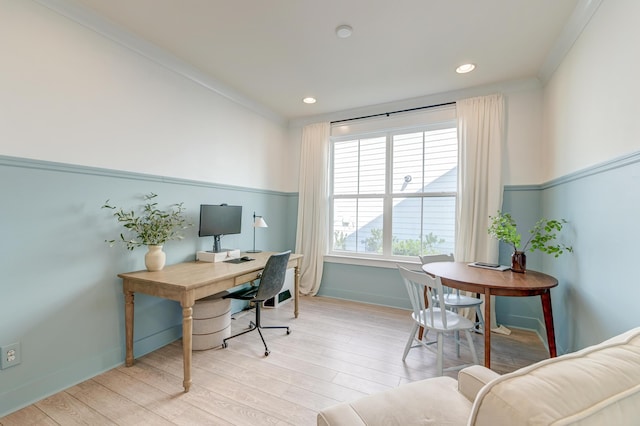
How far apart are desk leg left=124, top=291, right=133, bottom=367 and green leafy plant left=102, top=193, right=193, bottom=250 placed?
1.31 feet

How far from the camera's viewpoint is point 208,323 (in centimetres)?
243

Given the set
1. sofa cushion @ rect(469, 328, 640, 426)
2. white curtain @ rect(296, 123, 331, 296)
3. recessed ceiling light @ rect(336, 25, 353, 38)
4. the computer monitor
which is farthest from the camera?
white curtain @ rect(296, 123, 331, 296)

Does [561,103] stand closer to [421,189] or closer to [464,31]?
[464,31]

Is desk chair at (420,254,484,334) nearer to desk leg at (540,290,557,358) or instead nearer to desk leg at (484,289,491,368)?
desk leg at (484,289,491,368)

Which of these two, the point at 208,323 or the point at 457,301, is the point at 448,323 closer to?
the point at 457,301

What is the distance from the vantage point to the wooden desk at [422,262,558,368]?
186 centimetres

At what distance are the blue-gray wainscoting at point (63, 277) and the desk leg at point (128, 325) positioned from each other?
0.24 feet

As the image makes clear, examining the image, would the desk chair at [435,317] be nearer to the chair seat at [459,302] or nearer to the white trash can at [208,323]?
the chair seat at [459,302]

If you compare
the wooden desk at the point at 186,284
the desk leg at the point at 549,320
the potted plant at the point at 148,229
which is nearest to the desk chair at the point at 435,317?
the desk leg at the point at 549,320

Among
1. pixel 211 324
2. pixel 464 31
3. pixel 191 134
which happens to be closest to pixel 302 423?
pixel 211 324

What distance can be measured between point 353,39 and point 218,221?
214 centimetres

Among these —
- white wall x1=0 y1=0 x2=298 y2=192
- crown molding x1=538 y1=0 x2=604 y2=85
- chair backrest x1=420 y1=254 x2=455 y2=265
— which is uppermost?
crown molding x1=538 y1=0 x2=604 y2=85

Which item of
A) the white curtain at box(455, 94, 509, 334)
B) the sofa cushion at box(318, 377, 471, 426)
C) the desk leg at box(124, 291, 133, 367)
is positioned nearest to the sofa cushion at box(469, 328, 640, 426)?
the sofa cushion at box(318, 377, 471, 426)

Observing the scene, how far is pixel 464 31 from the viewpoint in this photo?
2.13 metres
